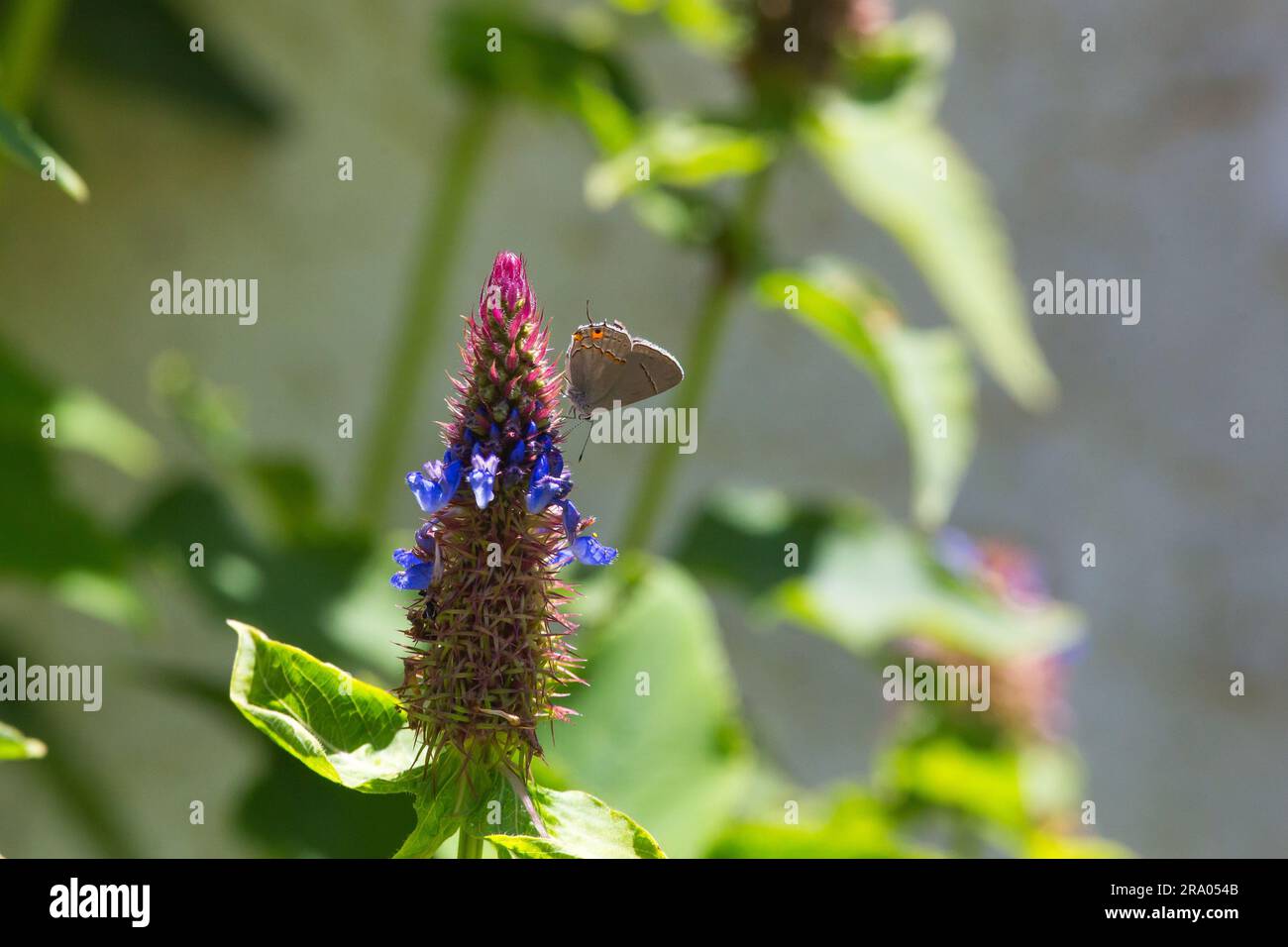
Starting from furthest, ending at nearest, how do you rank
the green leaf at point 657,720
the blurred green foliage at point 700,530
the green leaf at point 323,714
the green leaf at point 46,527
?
the green leaf at point 46,527 → the blurred green foliage at point 700,530 → the green leaf at point 657,720 → the green leaf at point 323,714

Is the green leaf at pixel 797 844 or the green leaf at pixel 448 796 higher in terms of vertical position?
the green leaf at pixel 448 796

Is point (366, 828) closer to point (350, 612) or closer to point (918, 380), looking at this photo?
point (350, 612)

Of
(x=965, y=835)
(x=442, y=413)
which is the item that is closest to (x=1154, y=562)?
(x=965, y=835)

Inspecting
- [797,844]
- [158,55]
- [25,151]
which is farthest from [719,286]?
[158,55]

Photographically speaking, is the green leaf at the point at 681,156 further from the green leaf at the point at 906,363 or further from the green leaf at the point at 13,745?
the green leaf at the point at 13,745

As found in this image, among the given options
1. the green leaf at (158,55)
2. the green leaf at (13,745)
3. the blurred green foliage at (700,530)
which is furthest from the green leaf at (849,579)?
the green leaf at (158,55)

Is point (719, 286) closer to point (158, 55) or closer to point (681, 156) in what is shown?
point (681, 156)
